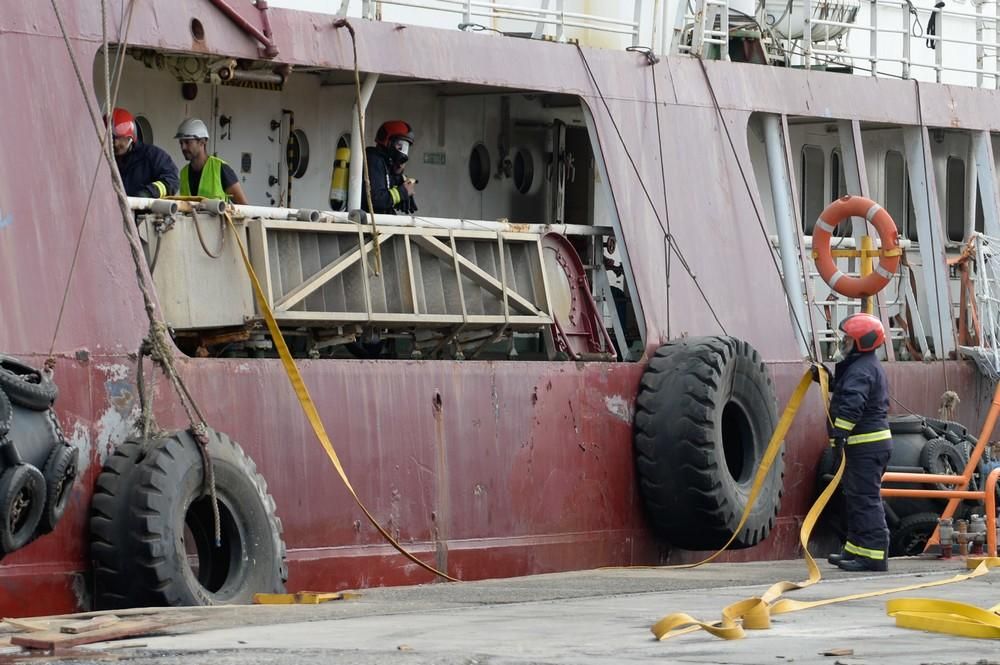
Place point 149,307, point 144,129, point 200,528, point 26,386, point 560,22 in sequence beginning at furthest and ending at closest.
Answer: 1. point 560,22
2. point 144,129
3. point 200,528
4. point 149,307
5. point 26,386

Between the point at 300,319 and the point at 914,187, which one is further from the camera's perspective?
the point at 914,187

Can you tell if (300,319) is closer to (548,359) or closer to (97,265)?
(97,265)

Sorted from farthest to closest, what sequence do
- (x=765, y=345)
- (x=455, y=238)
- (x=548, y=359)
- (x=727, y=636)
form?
(x=765, y=345)
(x=548, y=359)
(x=455, y=238)
(x=727, y=636)

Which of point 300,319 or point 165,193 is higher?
point 165,193

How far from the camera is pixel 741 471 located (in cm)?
1273

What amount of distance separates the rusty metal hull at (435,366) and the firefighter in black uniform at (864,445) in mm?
1718

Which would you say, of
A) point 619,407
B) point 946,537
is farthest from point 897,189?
point 619,407

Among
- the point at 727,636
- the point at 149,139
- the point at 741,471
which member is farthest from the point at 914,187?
the point at 727,636

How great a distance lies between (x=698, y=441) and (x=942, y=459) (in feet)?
8.20

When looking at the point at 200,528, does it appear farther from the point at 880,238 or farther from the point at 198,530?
the point at 880,238

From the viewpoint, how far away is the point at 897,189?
16938 mm

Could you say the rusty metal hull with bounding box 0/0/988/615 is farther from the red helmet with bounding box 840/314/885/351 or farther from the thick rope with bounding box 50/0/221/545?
the red helmet with bounding box 840/314/885/351

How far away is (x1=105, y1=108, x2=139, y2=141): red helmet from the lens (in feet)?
34.3

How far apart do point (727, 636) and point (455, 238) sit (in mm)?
4952
